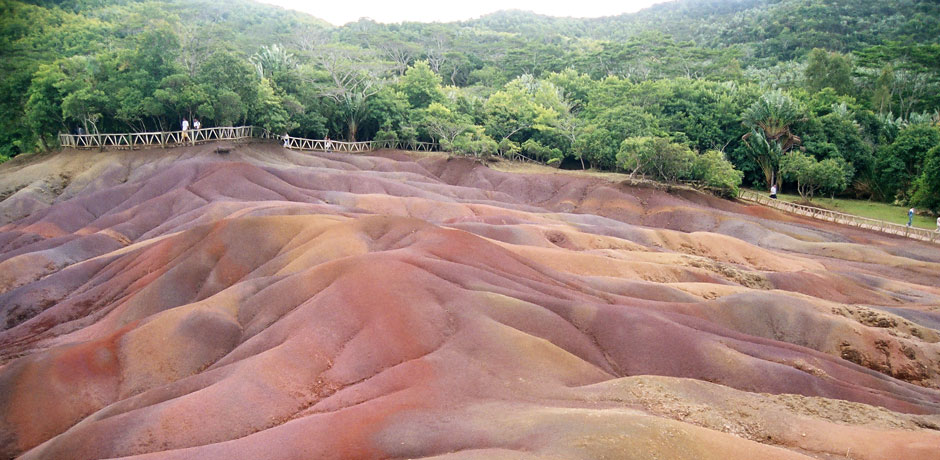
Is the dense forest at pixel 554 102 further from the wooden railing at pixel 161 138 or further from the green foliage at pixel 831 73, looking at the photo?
the wooden railing at pixel 161 138

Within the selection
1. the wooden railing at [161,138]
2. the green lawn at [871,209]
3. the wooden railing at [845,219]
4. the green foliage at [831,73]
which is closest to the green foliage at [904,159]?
the green lawn at [871,209]

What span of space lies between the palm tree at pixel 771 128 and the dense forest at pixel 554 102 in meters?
0.15

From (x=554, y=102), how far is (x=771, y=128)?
23.2 m

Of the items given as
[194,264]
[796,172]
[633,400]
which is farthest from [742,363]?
[796,172]

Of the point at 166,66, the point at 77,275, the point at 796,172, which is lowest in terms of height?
the point at 77,275

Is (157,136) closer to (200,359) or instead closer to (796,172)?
(200,359)

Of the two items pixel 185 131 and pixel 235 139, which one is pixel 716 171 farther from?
pixel 185 131

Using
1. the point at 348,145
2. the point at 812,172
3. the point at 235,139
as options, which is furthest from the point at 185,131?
the point at 812,172

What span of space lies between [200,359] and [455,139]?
4864 centimetres

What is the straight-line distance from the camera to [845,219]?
175 feet

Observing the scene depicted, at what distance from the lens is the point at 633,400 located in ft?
59.1

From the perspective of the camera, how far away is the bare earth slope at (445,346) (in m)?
15.8

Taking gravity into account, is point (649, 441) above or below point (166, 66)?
below

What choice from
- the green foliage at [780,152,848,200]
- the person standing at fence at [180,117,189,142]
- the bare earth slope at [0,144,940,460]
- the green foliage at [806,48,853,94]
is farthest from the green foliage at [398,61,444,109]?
the green foliage at [806,48,853,94]
